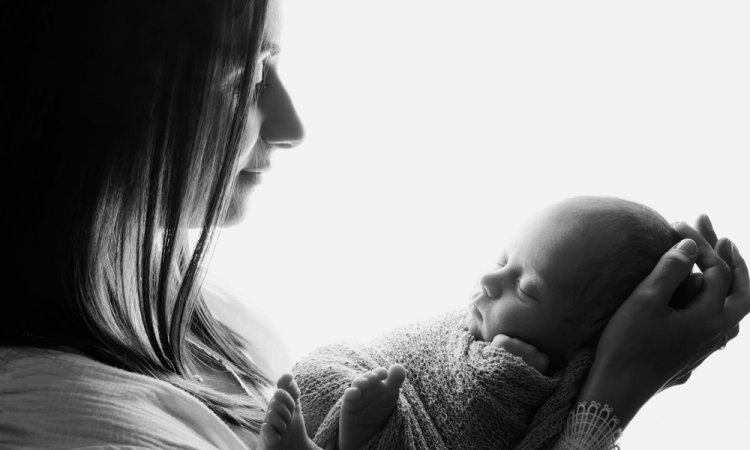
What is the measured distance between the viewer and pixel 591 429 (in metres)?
0.83

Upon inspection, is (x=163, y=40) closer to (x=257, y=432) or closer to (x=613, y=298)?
(x=257, y=432)

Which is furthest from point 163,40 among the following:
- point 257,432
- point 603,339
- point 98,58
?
point 603,339

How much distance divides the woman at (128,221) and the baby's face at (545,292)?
54 mm

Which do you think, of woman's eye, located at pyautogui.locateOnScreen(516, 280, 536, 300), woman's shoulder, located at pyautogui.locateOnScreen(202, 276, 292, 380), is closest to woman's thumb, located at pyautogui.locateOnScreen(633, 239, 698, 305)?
woman's eye, located at pyautogui.locateOnScreen(516, 280, 536, 300)

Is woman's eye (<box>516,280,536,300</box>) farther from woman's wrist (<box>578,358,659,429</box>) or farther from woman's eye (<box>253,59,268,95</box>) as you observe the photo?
woman's eye (<box>253,59,268,95</box>)

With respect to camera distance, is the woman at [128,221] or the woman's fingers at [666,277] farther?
the woman's fingers at [666,277]

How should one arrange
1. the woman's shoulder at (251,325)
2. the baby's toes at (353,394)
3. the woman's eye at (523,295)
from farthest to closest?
the woman's shoulder at (251,325)
the woman's eye at (523,295)
the baby's toes at (353,394)

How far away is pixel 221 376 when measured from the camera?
3.14 ft

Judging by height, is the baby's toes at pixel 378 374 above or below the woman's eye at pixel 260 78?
below

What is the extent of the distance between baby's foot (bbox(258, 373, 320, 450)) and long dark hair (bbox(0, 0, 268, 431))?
12cm

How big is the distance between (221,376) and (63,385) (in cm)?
28

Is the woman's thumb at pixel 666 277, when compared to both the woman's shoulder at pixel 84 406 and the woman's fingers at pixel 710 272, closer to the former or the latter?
the woman's fingers at pixel 710 272

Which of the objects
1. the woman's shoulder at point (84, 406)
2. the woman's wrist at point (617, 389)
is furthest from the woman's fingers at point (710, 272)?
the woman's shoulder at point (84, 406)

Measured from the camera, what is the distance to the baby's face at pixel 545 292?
90 cm
